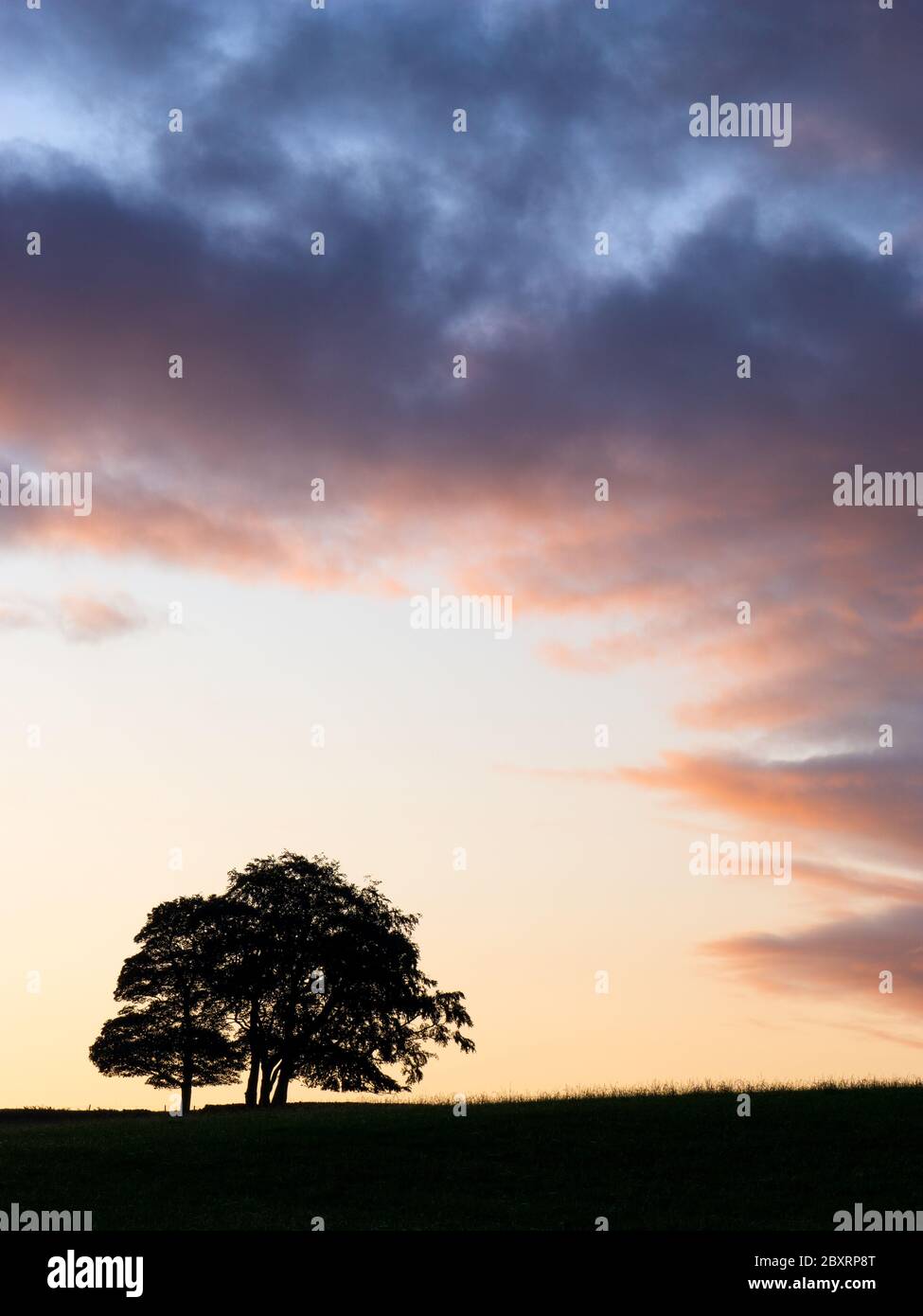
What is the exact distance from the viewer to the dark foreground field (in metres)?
31.2

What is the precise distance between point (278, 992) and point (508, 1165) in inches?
1397

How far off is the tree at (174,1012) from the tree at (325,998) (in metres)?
1.44

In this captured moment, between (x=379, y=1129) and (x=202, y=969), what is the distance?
31353 mm

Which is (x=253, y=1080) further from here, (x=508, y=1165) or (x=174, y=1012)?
(x=508, y=1165)

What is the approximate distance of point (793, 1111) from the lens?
4153 centimetres

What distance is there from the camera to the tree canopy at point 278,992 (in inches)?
2729

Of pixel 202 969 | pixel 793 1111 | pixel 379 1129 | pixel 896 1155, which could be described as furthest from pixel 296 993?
pixel 896 1155

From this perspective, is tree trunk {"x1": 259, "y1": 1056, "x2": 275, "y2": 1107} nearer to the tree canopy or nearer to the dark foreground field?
the tree canopy

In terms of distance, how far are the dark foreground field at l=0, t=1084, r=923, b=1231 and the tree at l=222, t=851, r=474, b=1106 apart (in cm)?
2255

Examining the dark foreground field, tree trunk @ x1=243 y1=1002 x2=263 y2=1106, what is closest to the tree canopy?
tree trunk @ x1=243 y1=1002 x2=263 y2=1106

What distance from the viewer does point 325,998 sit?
6956 centimetres
